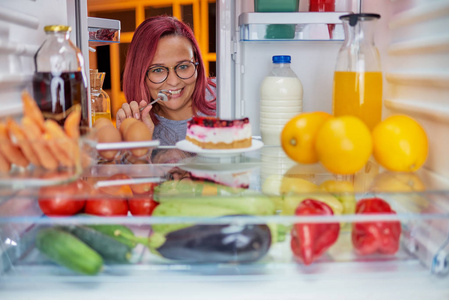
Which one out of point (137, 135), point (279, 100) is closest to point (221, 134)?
point (137, 135)

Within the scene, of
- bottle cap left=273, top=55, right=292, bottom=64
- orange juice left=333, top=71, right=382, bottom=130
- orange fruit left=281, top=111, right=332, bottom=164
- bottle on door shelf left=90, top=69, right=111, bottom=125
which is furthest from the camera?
bottle on door shelf left=90, top=69, right=111, bottom=125

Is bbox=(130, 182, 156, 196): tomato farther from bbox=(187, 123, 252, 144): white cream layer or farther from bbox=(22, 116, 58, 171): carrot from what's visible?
bbox=(187, 123, 252, 144): white cream layer

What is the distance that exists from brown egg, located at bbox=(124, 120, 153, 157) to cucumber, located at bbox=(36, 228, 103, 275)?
285 millimetres

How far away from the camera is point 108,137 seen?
101 centimetres

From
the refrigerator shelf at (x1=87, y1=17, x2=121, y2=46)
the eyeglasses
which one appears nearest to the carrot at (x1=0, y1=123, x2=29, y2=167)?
the refrigerator shelf at (x1=87, y1=17, x2=121, y2=46)

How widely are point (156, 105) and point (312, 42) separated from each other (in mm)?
1403

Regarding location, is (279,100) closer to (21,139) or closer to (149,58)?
(21,139)

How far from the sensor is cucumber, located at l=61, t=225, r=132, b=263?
30.5 inches

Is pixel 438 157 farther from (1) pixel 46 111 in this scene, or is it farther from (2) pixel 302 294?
(1) pixel 46 111

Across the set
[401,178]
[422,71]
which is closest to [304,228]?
[401,178]

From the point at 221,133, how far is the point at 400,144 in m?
0.36

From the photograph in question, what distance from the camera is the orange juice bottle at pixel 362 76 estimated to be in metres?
1.09

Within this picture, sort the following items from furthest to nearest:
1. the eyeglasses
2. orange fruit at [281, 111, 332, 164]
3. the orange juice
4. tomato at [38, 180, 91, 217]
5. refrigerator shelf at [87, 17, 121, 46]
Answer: the eyeglasses < refrigerator shelf at [87, 17, 121, 46] < the orange juice < orange fruit at [281, 111, 332, 164] < tomato at [38, 180, 91, 217]

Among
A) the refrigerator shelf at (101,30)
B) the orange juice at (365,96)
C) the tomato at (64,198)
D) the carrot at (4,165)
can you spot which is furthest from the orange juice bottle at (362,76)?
the refrigerator shelf at (101,30)
